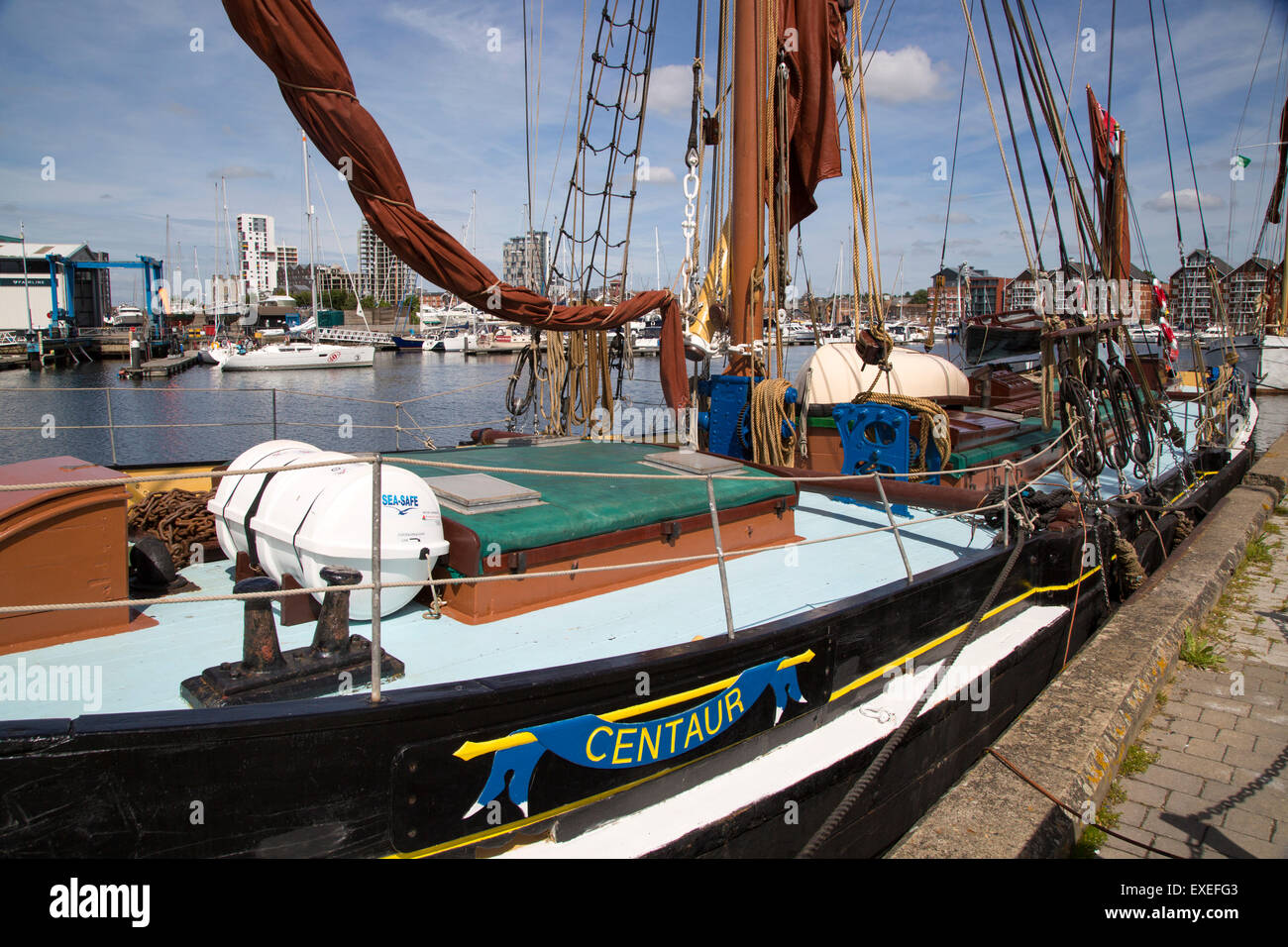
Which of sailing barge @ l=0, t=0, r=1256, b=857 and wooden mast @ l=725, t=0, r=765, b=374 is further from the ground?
wooden mast @ l=725, t=0, r=765, b=374

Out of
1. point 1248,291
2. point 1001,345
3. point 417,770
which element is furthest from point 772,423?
point 1248,291

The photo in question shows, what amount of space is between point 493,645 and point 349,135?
3.06m

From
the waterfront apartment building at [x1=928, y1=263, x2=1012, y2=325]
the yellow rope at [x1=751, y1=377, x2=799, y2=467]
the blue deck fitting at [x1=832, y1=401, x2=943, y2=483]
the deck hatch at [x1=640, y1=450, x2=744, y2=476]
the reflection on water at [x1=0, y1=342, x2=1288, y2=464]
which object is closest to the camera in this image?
the deck hatch at [x1=640, y1=450, x2=744, y2=476]

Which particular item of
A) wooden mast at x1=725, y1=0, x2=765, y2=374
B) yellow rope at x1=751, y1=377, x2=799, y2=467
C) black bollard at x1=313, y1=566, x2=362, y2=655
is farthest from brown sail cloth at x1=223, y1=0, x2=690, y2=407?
wooden mast at x1=725, y1=0, x2=765, y2=374

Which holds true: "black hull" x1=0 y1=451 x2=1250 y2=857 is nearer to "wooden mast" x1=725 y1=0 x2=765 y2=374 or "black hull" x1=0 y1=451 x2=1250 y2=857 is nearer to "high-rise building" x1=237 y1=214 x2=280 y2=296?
"wooden mast" x1=725 y1=0 x2=765 y2=374

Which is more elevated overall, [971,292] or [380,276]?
[380,276]

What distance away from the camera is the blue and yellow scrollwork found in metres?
3.05

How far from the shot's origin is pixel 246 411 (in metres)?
33.2

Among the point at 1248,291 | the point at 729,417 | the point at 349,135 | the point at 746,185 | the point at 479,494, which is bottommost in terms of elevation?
the point at 479,494

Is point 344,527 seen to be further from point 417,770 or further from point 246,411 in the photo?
Answer: point 246,411

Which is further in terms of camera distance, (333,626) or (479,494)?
(479,494)

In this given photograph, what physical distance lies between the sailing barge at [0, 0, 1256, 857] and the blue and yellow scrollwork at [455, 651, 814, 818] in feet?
0.04

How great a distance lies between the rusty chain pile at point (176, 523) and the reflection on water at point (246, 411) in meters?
0.73
